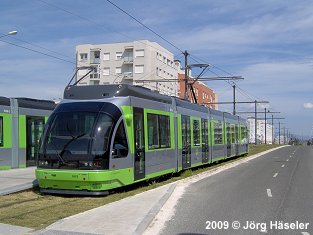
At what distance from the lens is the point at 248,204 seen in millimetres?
11469

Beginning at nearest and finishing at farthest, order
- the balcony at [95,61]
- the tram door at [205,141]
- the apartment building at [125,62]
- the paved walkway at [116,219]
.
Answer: the paved walkway at [116,219] < the tram door at [205,141] < the apartment building at [125,62] < the balcony at [95,61]

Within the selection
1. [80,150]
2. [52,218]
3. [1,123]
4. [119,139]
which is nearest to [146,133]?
[119,139]

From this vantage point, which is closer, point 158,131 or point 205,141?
point 158,131

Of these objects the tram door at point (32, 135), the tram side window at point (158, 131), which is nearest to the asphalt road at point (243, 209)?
the tram side window at point (158, 131)

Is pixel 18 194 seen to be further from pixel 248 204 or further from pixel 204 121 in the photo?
pixel 204 121

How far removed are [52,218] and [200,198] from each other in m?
4.63

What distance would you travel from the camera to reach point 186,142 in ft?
63.9

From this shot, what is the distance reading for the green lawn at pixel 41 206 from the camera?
354 inches

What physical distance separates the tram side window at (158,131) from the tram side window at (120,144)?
1842 millimetres

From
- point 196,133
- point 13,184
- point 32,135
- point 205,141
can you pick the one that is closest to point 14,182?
point 13,184

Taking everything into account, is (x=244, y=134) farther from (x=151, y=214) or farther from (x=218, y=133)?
(x=151, y=214)

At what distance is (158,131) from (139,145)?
1.94 metres

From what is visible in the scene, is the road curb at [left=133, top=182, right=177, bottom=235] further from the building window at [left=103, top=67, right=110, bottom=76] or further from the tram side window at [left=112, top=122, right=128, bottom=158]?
the building window at [left=103, top=67, right=110, bottom=76]

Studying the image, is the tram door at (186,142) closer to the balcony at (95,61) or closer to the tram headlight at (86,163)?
the tram headlight at (86,163)
